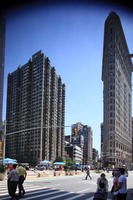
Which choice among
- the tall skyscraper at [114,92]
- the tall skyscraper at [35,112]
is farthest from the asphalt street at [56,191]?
the tall skyscraper at [35,112]

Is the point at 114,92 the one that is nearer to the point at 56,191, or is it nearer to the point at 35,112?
the point at 35,112

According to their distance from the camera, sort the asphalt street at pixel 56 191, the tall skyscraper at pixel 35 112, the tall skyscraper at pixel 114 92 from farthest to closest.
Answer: the tall skyscraper at pixel 35 112
the tall skyscraper at pixel 114 92
the asphalt street at pixel 56 191

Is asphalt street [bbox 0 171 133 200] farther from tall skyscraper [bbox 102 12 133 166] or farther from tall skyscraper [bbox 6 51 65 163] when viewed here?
tall skyscraper [bbox 6 51 65 163]

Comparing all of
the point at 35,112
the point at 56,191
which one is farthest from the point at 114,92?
the point at 56,191

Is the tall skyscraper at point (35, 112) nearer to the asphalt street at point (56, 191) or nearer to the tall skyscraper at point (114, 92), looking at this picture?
the tall skyscraper at point (114, 92)

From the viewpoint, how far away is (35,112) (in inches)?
5699

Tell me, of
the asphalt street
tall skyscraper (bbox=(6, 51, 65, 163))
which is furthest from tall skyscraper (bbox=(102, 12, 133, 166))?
the asphalt street

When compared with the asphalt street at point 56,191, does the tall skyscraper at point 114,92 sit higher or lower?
higher

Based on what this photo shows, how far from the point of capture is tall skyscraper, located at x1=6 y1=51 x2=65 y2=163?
140 metres

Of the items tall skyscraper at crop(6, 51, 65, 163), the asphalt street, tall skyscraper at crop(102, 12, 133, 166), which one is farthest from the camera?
tall skyscraper at crop(6, 51, 65, 163)

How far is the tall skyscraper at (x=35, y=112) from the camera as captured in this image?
13975 centimetres

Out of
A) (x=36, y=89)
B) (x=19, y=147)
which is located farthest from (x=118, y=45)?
(x=19, y=147)

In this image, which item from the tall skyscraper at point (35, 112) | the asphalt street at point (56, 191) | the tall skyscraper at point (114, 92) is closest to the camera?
the asphalt street at point (56, 191)

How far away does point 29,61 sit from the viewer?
518ft
